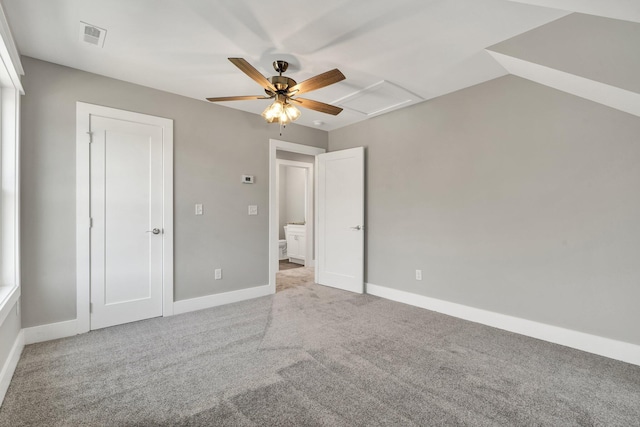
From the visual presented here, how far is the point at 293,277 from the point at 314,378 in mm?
3321

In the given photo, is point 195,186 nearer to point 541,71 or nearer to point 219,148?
point 219,148

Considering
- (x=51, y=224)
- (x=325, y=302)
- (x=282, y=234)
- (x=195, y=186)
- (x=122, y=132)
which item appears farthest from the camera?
(x=282, y=234)

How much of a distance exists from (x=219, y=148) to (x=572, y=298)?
161 inches

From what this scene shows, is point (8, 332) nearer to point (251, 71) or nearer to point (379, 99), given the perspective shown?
point (251, 71)

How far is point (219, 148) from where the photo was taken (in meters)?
3.83

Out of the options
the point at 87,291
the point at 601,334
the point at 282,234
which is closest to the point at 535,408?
the point at 601,334

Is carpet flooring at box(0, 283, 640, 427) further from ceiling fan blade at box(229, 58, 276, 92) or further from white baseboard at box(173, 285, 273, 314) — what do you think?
ceiling fan blade at box(229, 58, 276, 92)

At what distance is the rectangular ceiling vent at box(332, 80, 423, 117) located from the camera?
330cm

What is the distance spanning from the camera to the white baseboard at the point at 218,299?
138 inches

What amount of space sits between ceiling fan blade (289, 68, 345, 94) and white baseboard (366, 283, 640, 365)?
2.79 meters

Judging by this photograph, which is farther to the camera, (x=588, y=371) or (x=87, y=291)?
(x=87, y=291)

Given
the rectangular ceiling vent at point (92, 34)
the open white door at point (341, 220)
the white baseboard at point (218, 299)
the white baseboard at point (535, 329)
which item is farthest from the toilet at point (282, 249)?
the rectangular ceiling vent at point (92, 34)

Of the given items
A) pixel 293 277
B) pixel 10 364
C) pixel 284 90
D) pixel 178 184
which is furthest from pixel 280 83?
pixel 293 277

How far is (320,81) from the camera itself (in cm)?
228
